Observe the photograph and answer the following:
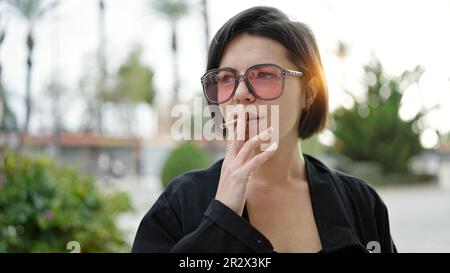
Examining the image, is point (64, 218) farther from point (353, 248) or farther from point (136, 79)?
point (136, 79)

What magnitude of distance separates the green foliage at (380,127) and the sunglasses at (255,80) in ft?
58.5

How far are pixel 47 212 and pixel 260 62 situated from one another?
3220 millimetres

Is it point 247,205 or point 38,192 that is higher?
point 247,205

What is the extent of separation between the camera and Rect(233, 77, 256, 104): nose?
1.15 m

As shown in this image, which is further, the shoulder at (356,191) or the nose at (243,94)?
the shoulder at (356,191)

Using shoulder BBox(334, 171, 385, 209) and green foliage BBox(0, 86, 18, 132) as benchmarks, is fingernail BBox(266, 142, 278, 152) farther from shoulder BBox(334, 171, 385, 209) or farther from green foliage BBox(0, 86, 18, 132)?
green foliage BBox(0, 86, 18, 132)

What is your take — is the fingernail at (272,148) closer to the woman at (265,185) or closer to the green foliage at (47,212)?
the woman at (265,185)

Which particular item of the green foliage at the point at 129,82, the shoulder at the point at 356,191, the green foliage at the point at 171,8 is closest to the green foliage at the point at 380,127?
the green foliage at the point at 171,8

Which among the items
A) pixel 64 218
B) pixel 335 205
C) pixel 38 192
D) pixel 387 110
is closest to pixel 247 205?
pixel 335 205

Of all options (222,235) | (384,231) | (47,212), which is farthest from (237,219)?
(47,212)

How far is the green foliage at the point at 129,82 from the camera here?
96.4 feet

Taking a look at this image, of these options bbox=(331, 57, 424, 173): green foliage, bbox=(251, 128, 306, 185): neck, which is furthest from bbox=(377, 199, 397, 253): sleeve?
bbox=(331, 57, 424, 173): green foliage
